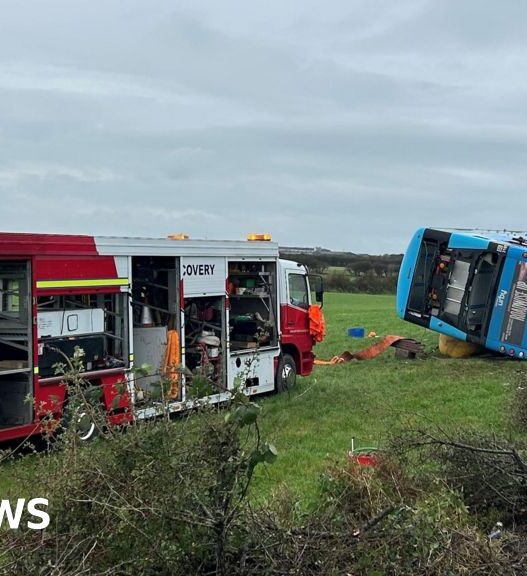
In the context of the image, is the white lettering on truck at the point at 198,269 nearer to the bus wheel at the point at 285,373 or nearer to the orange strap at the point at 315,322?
the bus wheel at the point at 285,373

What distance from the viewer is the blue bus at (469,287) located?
18.3 m

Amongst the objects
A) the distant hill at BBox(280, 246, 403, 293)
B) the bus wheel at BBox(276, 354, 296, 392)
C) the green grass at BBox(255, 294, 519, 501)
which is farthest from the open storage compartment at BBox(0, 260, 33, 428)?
the distant hill at BBox(280, 246, 403, 293)

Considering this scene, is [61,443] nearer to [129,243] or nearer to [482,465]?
[482,465]

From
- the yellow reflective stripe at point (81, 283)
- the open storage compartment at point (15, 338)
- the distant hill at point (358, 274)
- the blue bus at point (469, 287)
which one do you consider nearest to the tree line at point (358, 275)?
the distant hill at point (358, 274)

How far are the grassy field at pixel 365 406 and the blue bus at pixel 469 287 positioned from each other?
82 centimetres

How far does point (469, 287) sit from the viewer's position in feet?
62.0

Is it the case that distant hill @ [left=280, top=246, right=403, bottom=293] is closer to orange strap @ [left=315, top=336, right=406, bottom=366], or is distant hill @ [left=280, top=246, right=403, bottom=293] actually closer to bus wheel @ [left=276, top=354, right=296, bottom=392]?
orange strap @ [left=315, top=336, right=406, bottom=366]

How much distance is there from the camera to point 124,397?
4.17 meters

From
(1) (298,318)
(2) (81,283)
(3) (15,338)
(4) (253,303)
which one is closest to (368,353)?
(1) (298,318)

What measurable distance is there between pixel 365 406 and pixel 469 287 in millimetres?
7571

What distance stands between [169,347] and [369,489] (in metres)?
7.05

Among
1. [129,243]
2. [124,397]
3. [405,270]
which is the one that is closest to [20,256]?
[129,243]

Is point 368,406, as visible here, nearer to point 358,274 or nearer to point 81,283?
point 81,283

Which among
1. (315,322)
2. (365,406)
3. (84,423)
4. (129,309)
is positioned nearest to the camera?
(84,423)
